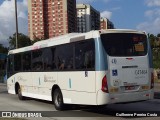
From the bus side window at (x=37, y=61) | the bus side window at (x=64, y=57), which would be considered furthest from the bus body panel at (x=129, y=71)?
the bus side window at (x=37, y=61)

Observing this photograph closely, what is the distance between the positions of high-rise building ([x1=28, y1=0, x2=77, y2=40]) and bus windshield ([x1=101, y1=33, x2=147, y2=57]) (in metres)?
55.6

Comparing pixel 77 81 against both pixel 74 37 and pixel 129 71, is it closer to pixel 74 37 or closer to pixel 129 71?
pixel 74 37

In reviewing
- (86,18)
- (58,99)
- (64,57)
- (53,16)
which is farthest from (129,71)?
(86,18)

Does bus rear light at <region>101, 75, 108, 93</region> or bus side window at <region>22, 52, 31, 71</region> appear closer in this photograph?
bus rear light at <region>101, 75, 108, 93</region>

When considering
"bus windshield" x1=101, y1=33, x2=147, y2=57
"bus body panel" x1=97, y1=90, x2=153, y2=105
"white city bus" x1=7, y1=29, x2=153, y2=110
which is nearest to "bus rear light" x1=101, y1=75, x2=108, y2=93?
"white city bus" x1=7, y1=29, x2=153, y2=110

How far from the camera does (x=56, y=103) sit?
1539 centimetres

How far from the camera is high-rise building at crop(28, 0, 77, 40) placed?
69.7 m

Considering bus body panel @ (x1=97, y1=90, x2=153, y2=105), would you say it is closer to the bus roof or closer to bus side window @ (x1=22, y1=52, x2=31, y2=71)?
the bus roof

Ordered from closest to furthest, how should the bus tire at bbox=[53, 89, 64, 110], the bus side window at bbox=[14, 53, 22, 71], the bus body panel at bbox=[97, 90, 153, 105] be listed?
the bus body panel at bbox=[97, 90, 153, 105] → the bus tire at bbox=[53, 89, 64, 110] → the bus side window at bbox=[14, 53, 22, 71]

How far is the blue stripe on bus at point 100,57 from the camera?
1234cm

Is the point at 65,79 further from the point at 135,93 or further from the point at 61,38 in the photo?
the point at 135,93

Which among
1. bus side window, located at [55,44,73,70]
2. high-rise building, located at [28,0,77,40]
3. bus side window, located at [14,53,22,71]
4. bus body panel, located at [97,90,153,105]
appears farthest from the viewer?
high-rise building, located at [28,0,77,40]

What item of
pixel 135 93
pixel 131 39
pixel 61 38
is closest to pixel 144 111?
pixel 135 93

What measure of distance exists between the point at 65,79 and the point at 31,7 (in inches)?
2273
